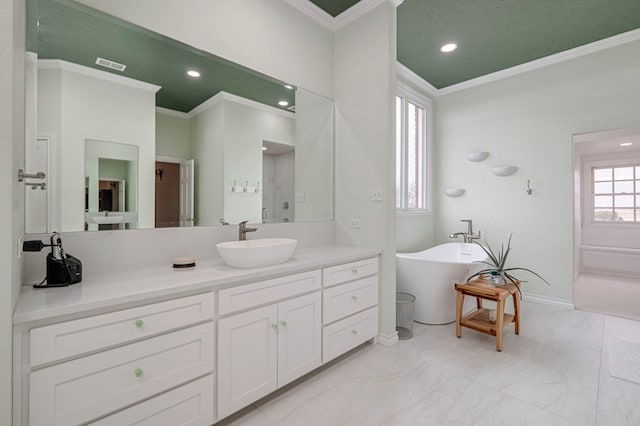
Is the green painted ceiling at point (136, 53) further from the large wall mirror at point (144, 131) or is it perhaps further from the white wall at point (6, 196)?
the white wall at point (6, 196)

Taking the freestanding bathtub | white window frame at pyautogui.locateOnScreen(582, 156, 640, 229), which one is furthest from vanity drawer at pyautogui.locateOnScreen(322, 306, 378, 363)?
white window frame at pyautogui.locateOnScreen(582, 156, 640, 229)

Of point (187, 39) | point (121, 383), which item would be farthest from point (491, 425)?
point (187, 39)

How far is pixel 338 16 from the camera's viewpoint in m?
2.85

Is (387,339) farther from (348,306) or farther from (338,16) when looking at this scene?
(338,16)

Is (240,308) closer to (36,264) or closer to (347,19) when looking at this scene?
(36,264)

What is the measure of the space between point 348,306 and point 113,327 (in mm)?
1548

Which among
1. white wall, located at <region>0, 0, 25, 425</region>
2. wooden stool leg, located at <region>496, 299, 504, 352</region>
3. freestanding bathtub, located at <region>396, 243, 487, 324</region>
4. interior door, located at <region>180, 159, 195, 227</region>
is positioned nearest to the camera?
white wall, located at <region>0, 0, 25, 425</region>

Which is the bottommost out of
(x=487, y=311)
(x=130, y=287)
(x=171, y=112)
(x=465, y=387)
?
(x=465, y=387)

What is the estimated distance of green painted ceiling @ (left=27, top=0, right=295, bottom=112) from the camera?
1.53 metres

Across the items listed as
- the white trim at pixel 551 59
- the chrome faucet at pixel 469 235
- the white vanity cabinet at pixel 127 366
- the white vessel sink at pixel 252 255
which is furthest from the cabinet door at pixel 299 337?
the white trim at pixel 551 59

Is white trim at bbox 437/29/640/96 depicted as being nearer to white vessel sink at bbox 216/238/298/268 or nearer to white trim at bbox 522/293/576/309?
white trim at bbox 522/293/576/309

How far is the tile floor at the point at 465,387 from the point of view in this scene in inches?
66.8

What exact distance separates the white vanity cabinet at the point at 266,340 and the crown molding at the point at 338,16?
7.75ft

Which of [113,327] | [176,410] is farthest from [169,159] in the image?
[176,410]
